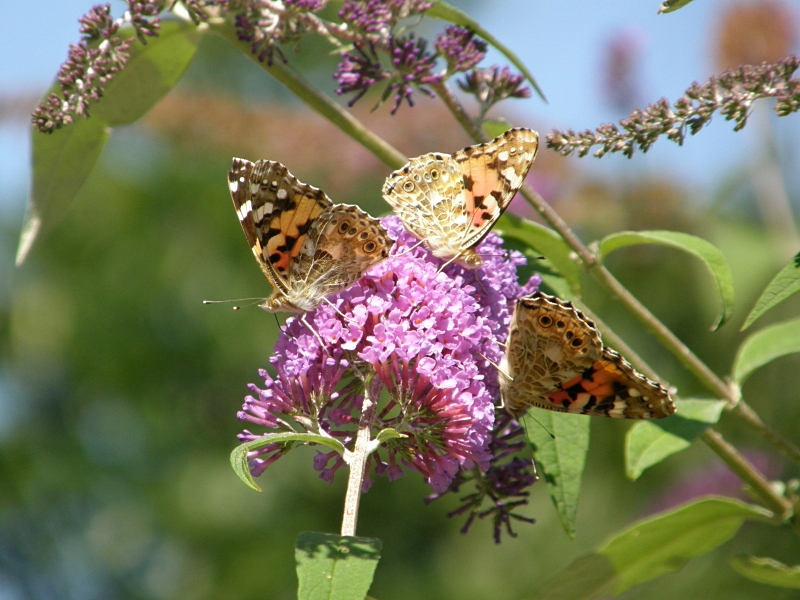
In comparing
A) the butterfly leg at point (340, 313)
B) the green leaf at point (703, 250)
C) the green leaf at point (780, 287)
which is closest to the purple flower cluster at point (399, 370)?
the butterfly leg at point (340, 313)

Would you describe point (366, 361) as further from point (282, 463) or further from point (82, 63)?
point (282, 463)

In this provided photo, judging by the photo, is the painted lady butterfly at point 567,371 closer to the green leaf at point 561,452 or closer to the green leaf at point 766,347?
the green leaf at point 561,452

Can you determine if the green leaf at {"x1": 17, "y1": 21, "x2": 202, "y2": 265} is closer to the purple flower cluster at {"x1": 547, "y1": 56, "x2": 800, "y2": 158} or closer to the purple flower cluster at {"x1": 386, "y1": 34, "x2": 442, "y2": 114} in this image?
the purple flower cluster at {"x1": 386, "y1": 34, "x2": 442, "y2": 114}

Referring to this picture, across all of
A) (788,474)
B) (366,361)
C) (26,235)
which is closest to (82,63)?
(26,235)

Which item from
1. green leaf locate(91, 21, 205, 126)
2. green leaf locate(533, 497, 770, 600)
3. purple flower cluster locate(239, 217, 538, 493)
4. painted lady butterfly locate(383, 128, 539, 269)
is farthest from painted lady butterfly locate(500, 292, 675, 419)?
green leaf locate(91, 21, 205, 126)

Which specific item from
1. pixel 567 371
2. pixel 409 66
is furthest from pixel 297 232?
pixel 567 371
